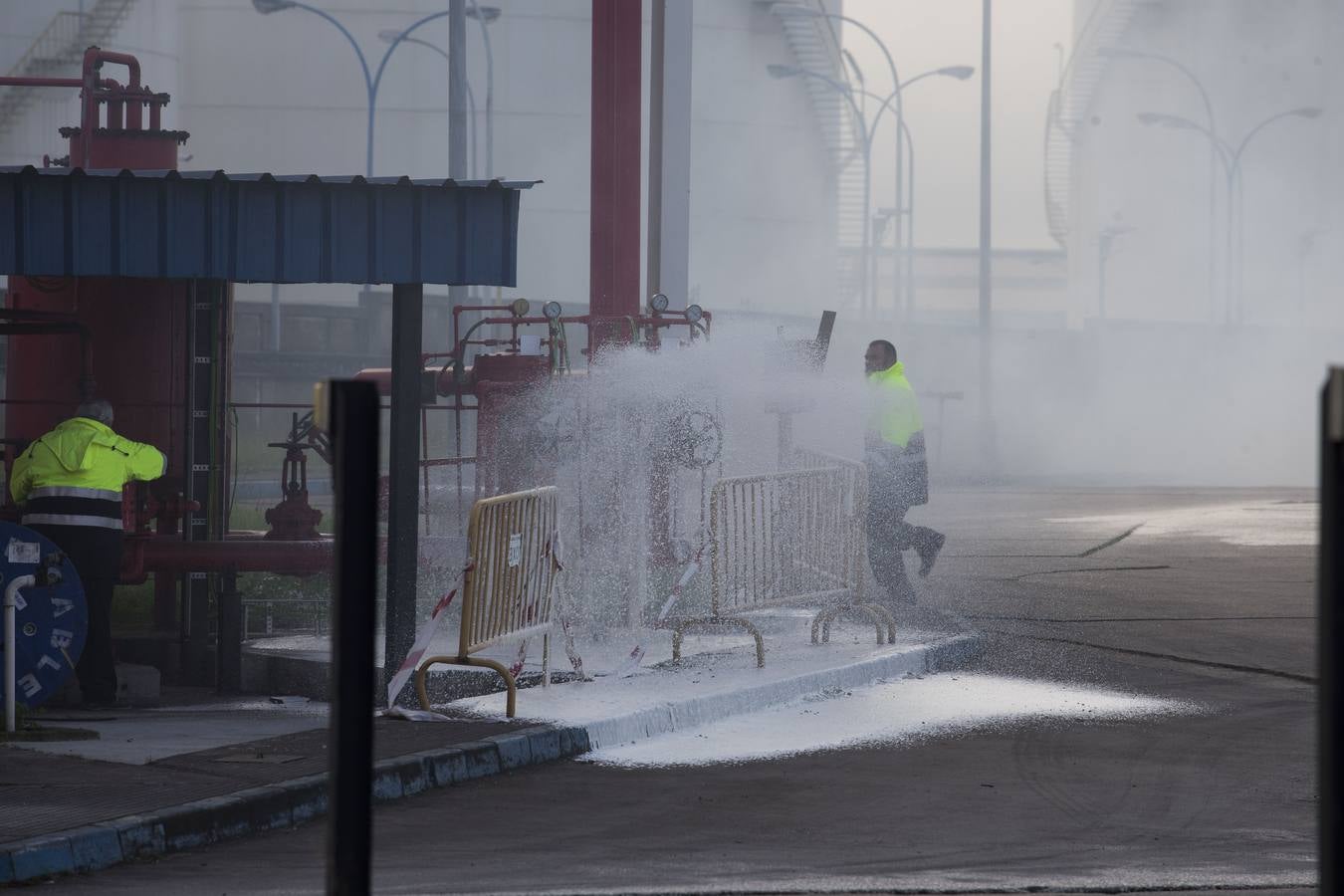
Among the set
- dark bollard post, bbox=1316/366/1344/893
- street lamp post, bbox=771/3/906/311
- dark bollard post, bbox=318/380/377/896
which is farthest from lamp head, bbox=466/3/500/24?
dark bollard post, bbox=1316/366/1344/893

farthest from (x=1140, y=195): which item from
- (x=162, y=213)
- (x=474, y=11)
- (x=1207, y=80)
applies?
(x=162, y=213)

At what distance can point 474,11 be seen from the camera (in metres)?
39.9

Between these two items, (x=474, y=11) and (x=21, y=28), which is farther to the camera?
(x=21, y=28)

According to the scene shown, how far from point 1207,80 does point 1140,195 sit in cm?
463

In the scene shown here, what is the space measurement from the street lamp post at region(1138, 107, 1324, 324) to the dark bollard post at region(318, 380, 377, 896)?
4706 centimetres

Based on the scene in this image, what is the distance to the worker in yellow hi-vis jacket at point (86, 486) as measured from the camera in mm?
9977

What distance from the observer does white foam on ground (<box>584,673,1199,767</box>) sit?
8.48 meters

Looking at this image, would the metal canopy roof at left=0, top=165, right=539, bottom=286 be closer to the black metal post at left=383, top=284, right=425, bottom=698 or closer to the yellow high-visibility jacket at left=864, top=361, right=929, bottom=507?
the black metal post at left=383, top=284, right=425, bottom=698

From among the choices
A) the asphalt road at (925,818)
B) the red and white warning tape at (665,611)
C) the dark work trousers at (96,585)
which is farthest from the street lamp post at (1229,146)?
the dark work trousers at (96,585)

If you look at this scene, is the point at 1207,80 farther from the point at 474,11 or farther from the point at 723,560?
the point at 723,560

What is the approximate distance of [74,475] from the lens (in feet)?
32.8

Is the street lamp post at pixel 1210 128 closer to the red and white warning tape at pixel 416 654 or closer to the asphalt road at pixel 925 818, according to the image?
the asphalt road at pixel 925 818

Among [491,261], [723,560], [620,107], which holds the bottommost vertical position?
[723,560]

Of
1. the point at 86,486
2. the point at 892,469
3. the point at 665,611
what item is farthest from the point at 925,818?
the point at 892,469
